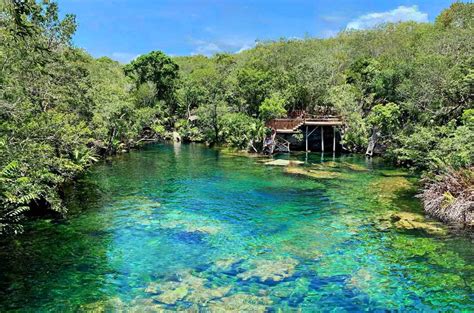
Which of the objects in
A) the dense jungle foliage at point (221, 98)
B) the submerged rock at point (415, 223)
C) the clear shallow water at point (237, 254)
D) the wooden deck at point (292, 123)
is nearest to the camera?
the clear shallow water at point (237, 254)

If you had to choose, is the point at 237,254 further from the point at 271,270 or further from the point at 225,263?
the point at 271,270

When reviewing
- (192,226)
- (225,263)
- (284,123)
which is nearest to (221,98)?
(284,123)

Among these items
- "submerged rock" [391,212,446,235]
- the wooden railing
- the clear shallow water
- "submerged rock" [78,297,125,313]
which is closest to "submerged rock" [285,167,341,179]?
the clear shallow water

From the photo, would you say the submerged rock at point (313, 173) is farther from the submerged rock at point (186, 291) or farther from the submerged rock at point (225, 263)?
the submerged rock at point (186, 291)

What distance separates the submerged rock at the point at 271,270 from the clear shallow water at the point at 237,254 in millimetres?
66

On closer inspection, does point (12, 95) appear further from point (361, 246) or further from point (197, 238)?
point (361, 246)

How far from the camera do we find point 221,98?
54656 mm

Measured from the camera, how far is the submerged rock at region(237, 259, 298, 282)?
12.9 metres

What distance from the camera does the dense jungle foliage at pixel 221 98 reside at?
14.5 m

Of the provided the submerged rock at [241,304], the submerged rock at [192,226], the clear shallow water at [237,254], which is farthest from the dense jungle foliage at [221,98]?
the submerged rock at [241,304]

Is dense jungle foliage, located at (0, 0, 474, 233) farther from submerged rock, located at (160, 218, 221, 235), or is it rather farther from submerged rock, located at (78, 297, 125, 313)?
submerged rock, located at (160, 218, 221, 235)

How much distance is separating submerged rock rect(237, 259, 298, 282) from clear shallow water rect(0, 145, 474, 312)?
2.6 inches

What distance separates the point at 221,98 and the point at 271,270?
43100 millimetres

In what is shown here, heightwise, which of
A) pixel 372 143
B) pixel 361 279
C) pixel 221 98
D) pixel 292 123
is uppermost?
pixel 221 98
